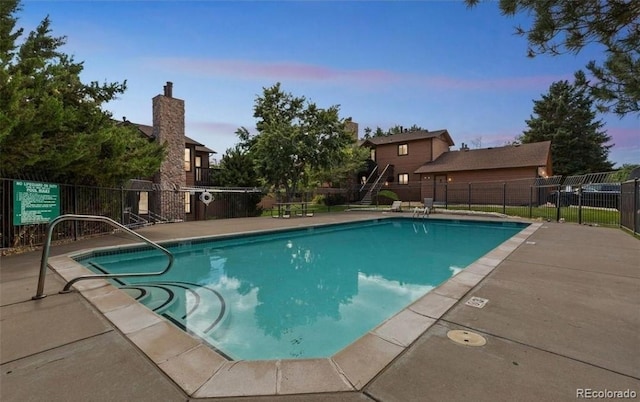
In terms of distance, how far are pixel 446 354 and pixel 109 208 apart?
11475 millimetres

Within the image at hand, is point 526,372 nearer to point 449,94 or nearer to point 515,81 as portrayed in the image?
point 515,81

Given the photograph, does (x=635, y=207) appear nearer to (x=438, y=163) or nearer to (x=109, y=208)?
(x=109, y=208)

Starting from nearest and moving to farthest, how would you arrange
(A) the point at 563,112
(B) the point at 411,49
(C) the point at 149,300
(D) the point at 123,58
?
(C) the point at 149,300, (D) the point at 123,58, (B) the point at 411,49, (A) the point at 563,112

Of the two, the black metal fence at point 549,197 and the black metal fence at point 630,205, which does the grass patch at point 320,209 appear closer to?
the black metal fence at point 549,197

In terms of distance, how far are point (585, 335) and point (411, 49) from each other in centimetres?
1176

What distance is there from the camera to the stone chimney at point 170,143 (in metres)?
16.0

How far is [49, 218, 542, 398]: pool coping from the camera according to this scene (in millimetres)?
2016

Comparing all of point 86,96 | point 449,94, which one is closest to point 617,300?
point 86,96

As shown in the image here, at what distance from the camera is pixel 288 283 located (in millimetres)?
6133

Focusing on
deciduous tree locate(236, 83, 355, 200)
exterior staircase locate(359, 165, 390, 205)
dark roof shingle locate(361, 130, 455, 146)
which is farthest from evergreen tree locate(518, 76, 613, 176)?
deciduous tree locate(236, 83, 355, 200)

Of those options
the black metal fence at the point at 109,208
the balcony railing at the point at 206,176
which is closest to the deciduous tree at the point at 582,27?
the black metal fence at the point at 109,208

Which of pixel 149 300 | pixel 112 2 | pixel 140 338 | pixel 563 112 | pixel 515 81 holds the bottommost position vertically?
pixel 149 300

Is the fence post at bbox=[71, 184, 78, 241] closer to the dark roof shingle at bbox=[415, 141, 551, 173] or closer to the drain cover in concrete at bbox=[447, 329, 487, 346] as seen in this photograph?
the drain cover in concrete at bbox=[447, 329, 487, 346]

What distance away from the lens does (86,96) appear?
355 inches
